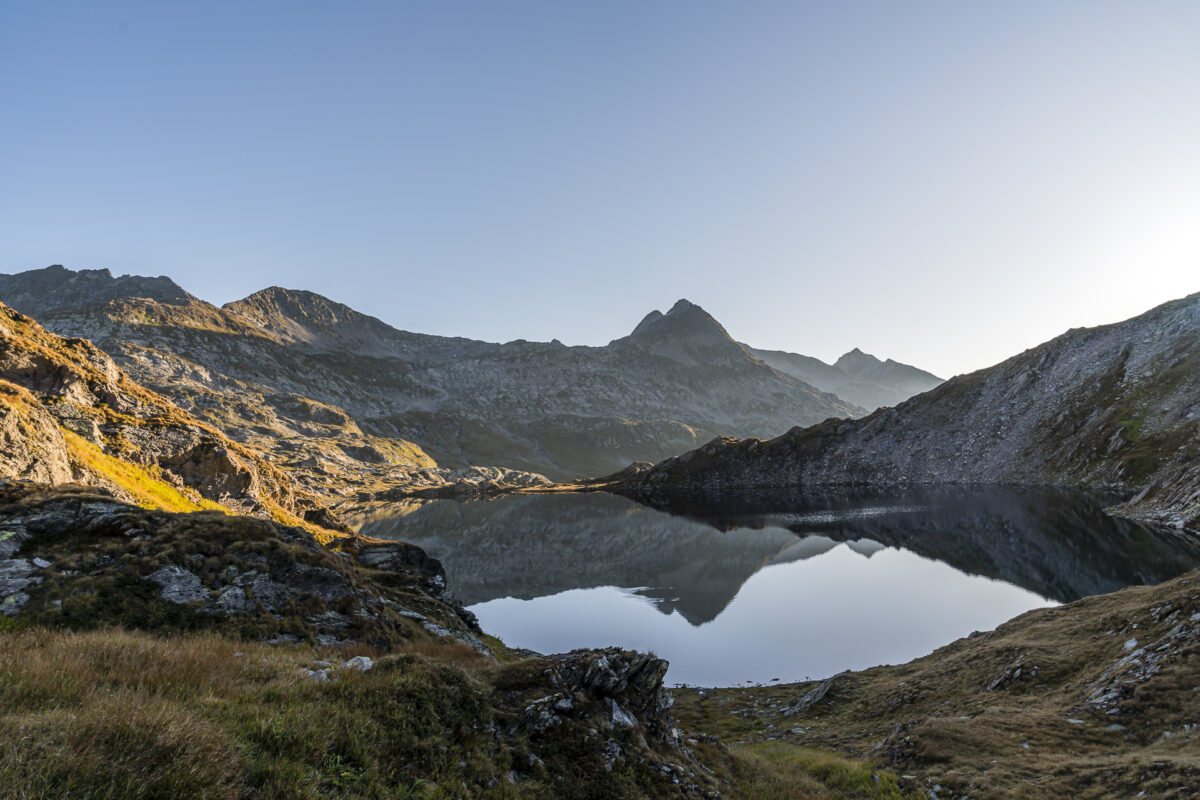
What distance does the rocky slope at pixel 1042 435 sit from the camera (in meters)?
85.3

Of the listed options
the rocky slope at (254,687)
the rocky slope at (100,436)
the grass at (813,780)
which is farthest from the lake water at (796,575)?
the rocky slope at (100,436)

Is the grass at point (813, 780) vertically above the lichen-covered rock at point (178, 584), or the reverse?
the lichen-covered rock at point (178, 584)

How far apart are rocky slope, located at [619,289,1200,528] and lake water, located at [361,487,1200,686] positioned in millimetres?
11440

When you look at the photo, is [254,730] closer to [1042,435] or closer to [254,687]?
[254,687]

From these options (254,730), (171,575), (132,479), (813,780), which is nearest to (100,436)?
(132,479)

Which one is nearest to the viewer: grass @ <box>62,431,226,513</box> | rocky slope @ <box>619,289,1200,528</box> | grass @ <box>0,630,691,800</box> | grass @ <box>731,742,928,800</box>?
grass @ <box>0,630,691,800</box>

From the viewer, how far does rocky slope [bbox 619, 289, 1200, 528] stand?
280 feet

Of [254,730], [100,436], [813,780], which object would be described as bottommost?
[813,780]

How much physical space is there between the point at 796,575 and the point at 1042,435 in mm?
96007

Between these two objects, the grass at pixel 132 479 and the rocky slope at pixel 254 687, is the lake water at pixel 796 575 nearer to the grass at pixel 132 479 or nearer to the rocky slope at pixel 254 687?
the rocky slope at pixel 254 687

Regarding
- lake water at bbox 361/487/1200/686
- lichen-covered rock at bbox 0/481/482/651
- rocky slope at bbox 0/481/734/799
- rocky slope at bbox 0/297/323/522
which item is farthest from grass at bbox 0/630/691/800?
lake water at bbox 361/487/1200/686

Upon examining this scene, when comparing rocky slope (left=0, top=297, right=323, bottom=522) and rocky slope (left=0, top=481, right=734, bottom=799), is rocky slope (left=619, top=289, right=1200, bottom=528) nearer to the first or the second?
rocky slope (left=0, top=481, right=734, bottom=799)

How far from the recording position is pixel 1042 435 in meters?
117

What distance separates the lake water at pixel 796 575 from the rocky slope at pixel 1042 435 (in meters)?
11.4
